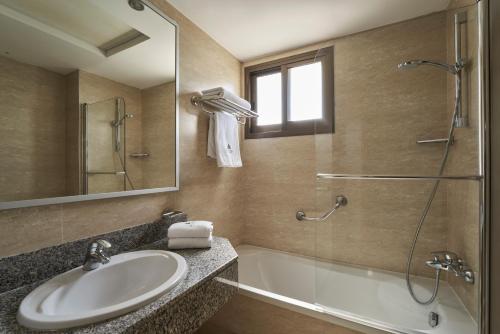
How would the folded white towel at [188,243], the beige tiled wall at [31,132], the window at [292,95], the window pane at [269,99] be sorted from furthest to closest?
the window pane at [269,99]
the window at [292,95]
the folded white towel at [188,243]
the beige tiled wall at [31,132]

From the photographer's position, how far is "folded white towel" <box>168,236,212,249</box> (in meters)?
1.08

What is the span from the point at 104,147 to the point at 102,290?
631mm

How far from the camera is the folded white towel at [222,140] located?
1.64 metres

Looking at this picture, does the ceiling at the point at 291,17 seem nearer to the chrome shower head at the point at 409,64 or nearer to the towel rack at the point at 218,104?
the chrome shower head at the point at 409,64

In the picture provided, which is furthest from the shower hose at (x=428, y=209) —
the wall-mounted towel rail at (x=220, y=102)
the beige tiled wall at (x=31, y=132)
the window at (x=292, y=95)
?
the beige tiled wall at (x=31, y=132)

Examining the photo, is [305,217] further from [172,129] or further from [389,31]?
[389,31]

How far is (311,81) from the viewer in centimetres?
190

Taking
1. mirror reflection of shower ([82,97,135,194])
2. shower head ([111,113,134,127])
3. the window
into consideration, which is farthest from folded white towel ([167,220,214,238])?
the window

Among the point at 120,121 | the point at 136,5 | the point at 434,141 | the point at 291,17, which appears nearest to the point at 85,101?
the point at 120,121

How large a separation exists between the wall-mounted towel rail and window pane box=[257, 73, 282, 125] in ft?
1.13

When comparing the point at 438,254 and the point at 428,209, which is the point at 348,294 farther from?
the point at 428,209

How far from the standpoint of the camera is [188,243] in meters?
1.09

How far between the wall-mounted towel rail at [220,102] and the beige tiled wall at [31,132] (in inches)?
31.6

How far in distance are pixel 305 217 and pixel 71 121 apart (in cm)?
169
